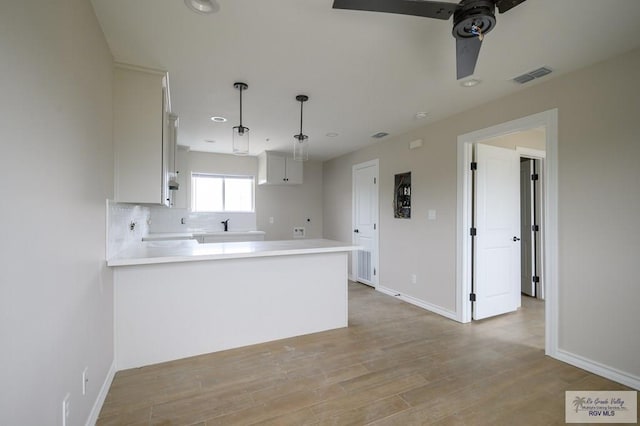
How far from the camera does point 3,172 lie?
90 cm

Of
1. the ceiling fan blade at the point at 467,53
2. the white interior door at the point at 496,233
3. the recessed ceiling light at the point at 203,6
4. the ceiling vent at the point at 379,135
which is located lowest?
the white interior door at the point at 496,233

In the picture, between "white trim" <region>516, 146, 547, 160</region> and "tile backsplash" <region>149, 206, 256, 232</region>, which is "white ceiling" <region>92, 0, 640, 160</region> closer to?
"white trim" <region>516, 146, 547, 160</region>

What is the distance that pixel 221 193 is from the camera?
5.70m

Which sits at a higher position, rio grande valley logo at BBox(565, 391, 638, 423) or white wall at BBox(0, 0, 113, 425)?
white wall at BBox(0, 0, 113, 425)

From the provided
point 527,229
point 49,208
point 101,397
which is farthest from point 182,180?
point 527,229

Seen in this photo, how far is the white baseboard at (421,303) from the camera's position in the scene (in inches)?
140

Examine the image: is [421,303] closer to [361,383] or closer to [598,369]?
[598,369]

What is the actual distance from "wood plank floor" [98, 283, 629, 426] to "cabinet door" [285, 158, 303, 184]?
325cm

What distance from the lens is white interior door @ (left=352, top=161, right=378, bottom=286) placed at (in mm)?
4934

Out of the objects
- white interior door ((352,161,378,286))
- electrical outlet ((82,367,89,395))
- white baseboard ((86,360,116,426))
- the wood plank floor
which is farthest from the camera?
white interior door ((352,161,378,286))

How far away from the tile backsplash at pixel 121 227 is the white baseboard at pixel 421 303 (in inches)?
138

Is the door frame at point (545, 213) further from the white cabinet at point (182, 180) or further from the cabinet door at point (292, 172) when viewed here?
the white cabinet at point (182, 180)

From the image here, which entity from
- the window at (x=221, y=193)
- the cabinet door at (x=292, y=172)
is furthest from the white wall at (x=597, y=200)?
the window at (x=221, y=193)

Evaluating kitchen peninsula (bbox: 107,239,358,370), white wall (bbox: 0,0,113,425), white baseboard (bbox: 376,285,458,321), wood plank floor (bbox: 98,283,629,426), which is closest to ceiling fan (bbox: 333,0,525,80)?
white wall (bbox: 0,0,113,425)
